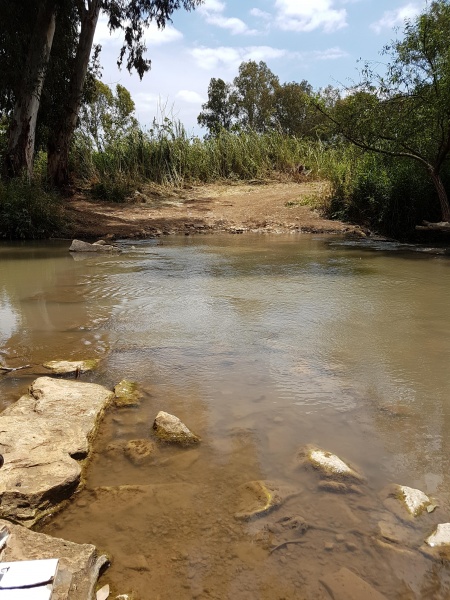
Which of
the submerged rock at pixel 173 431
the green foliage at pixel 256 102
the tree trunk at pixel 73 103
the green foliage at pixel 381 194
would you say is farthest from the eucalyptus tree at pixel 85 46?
the green foliage at pixel 256 102

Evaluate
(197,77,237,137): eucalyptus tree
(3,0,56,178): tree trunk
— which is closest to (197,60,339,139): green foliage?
(197,77,237,137): eucalyptus tree

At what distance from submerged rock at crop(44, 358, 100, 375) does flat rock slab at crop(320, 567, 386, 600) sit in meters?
2.06

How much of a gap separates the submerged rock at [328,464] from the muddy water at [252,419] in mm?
50

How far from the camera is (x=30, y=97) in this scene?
11664mm

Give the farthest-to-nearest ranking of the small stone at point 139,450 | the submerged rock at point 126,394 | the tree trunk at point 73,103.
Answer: the tree trunk at point 73,103
the submerged rock at point 126,394
the small stone at point 139,450

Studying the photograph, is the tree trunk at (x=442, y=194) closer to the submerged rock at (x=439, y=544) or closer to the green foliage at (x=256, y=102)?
the submerged rock at (x=439, y=544)

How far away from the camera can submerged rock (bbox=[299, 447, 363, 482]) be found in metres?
1.97

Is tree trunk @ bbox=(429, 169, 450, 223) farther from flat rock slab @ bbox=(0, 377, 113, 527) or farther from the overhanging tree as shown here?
flat rock slab @ bbox=(0, 377, 113, 527)

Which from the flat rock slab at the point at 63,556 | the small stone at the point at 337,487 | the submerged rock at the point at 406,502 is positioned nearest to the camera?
the flat rock slab at the point at 63,556

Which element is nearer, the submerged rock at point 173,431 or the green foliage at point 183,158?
the submerged rock at point 173,431

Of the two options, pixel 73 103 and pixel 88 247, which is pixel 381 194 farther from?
pixel 73 103

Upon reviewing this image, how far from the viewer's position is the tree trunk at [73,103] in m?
13.4

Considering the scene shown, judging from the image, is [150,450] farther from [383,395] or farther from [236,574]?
[383,395]

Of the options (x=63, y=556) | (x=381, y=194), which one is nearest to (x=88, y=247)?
(x=381, y=194)
